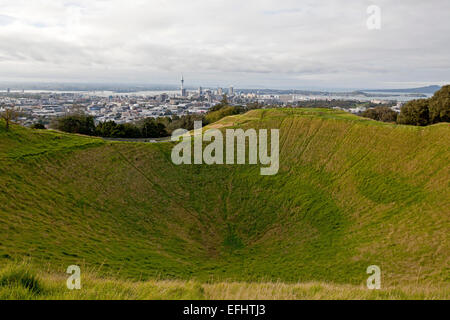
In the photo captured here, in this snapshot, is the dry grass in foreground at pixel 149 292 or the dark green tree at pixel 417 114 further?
the dark green tree at pixel 417 114

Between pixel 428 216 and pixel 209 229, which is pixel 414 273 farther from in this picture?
pixel 209 229

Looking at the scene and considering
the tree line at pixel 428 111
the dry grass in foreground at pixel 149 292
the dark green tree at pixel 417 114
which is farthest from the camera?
the dark green tree at pixel 417 114

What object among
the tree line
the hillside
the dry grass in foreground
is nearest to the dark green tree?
the tree line

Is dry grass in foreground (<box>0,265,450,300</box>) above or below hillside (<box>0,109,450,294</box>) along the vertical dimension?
above

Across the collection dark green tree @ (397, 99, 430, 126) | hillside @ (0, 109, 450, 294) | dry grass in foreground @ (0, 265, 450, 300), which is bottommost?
hillside @ (0, 109, 450, 294)

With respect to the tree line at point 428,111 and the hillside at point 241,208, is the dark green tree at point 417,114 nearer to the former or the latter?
the tree line at point 428,111

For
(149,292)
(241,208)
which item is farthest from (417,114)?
(149,292)

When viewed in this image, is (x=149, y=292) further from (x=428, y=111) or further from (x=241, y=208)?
(x=428, y=111)

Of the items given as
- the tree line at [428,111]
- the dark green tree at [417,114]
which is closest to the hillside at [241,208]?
the tree line at [428,111]

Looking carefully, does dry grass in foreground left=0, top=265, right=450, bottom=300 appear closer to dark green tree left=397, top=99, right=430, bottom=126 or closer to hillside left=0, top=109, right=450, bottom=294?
hillside left=0, top=109, right=450, bottom=294

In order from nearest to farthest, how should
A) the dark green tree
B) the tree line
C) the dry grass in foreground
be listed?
1. the dry grass in foreground
2. the tree line
3. the dark green tree
